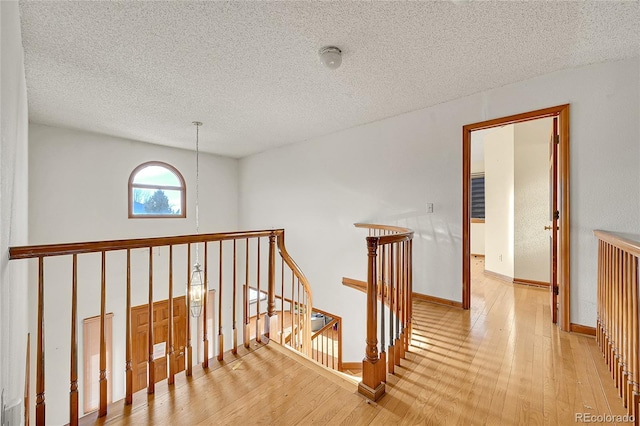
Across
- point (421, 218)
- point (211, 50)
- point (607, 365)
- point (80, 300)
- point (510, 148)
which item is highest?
point (211, 50)

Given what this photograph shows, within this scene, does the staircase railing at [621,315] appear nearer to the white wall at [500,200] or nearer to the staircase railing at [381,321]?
the staircase railing at [381,321]

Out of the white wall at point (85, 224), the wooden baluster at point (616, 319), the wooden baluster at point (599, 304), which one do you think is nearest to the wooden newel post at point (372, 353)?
the wooden baluster at point (616, 319)

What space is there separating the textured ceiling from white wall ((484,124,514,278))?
6.52ft

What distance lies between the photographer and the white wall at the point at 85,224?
3.90 metres

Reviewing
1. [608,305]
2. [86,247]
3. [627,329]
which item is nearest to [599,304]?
[608,305]

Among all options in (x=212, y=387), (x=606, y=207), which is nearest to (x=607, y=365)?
(x=606, y=207)

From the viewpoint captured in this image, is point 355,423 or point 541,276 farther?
point 541,276

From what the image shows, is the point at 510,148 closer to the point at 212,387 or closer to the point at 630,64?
the point at 630,64

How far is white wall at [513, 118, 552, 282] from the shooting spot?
3865 millimetres

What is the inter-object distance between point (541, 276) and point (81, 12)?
5.51 meters

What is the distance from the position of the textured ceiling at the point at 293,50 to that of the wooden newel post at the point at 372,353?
5.05 ft

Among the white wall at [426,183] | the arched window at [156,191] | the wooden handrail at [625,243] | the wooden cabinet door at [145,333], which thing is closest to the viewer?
the wooden handrail at [625,243]

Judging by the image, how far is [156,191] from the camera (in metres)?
5.10

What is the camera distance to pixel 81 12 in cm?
176
